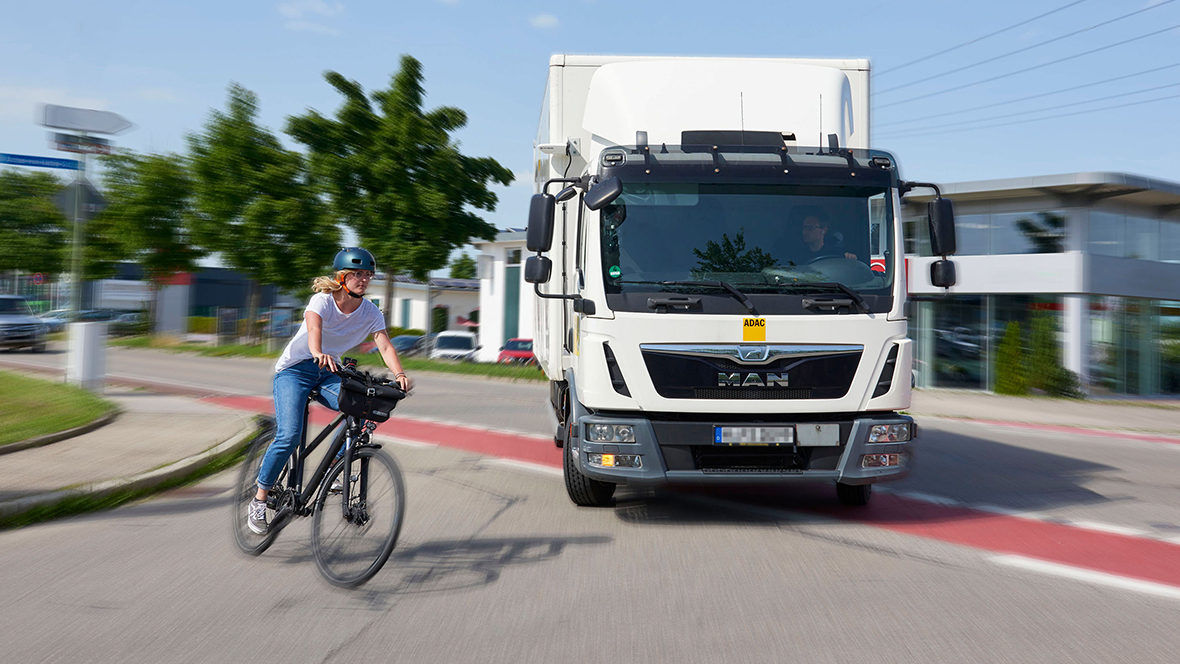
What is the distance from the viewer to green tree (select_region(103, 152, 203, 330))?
1592 inches

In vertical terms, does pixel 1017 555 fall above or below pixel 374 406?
below

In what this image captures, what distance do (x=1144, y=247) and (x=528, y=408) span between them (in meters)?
19.3

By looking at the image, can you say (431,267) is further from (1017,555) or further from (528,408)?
(1017,555)

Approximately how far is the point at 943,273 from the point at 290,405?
4.59m

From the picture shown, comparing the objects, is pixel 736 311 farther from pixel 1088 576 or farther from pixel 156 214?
pixel 156 214

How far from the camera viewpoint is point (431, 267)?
3061 centimetres

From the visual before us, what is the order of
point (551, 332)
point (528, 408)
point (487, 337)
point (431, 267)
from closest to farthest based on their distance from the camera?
point (551, 332) → point (528, 408) → point (431, 267) → point (487, 337)

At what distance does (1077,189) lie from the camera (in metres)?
23.9

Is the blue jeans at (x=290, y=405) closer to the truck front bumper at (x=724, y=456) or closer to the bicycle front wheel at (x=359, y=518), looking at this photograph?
the bicycle front wheel at (x=359, y=518)

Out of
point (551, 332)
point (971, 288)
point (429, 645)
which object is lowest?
point (429, 645)

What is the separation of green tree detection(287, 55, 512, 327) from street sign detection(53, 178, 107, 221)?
1709 cm

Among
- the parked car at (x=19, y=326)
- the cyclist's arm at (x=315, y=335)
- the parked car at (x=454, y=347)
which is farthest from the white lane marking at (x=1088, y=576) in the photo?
the parked car at (x=19, y=326)

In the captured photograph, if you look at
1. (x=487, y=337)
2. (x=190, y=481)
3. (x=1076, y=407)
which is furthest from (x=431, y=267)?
(x=190, y=481)

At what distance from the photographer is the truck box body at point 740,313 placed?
6234 mm
